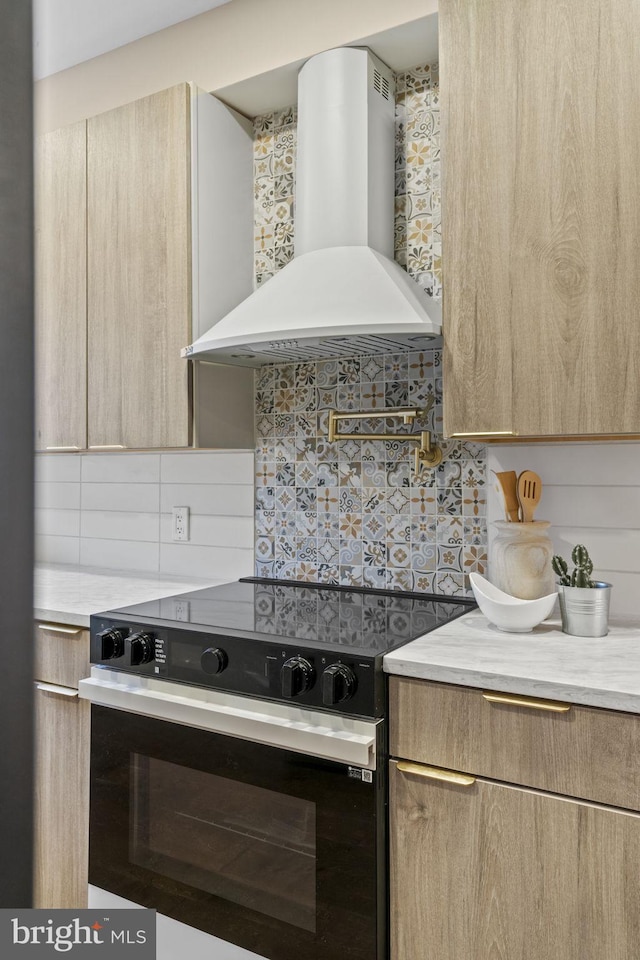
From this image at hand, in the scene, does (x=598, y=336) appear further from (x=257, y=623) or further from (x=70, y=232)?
(x=70, y=232)

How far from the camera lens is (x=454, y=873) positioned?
132cm

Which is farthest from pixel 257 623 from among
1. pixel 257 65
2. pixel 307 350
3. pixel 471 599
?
pixel 257 65

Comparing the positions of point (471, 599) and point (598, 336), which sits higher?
point (598, 336)

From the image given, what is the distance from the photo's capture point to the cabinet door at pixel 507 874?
1188 millimetres

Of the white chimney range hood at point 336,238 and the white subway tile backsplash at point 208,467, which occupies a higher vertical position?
the white chimney range hood at point 336,238

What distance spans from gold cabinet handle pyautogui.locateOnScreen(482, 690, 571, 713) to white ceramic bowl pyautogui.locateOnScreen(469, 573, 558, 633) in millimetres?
296

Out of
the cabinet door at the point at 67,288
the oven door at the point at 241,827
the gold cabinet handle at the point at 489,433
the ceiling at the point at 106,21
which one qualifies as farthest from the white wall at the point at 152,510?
the ceiling at the point at 106,21

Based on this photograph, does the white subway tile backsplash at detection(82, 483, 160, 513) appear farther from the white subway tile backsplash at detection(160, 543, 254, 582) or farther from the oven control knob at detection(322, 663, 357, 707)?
the oven control knob at detection(322, 663, 357, 707)

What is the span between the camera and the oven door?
4.52 feet

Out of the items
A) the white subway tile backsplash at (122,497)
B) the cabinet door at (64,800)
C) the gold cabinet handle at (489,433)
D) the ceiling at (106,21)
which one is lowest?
the cabinet door at (64,800)

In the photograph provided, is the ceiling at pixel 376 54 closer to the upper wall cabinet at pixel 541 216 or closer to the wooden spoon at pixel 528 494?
the upper wall cabinet at pixel 541 216

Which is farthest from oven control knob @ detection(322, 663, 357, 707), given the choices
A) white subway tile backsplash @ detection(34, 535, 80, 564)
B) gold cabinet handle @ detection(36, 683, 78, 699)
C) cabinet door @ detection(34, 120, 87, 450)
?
white subway tile backsplash @ detection(34, 535, 80, 564)

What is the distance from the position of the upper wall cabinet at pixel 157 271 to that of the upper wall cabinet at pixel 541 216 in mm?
794

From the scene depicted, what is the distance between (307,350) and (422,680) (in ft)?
3.26
